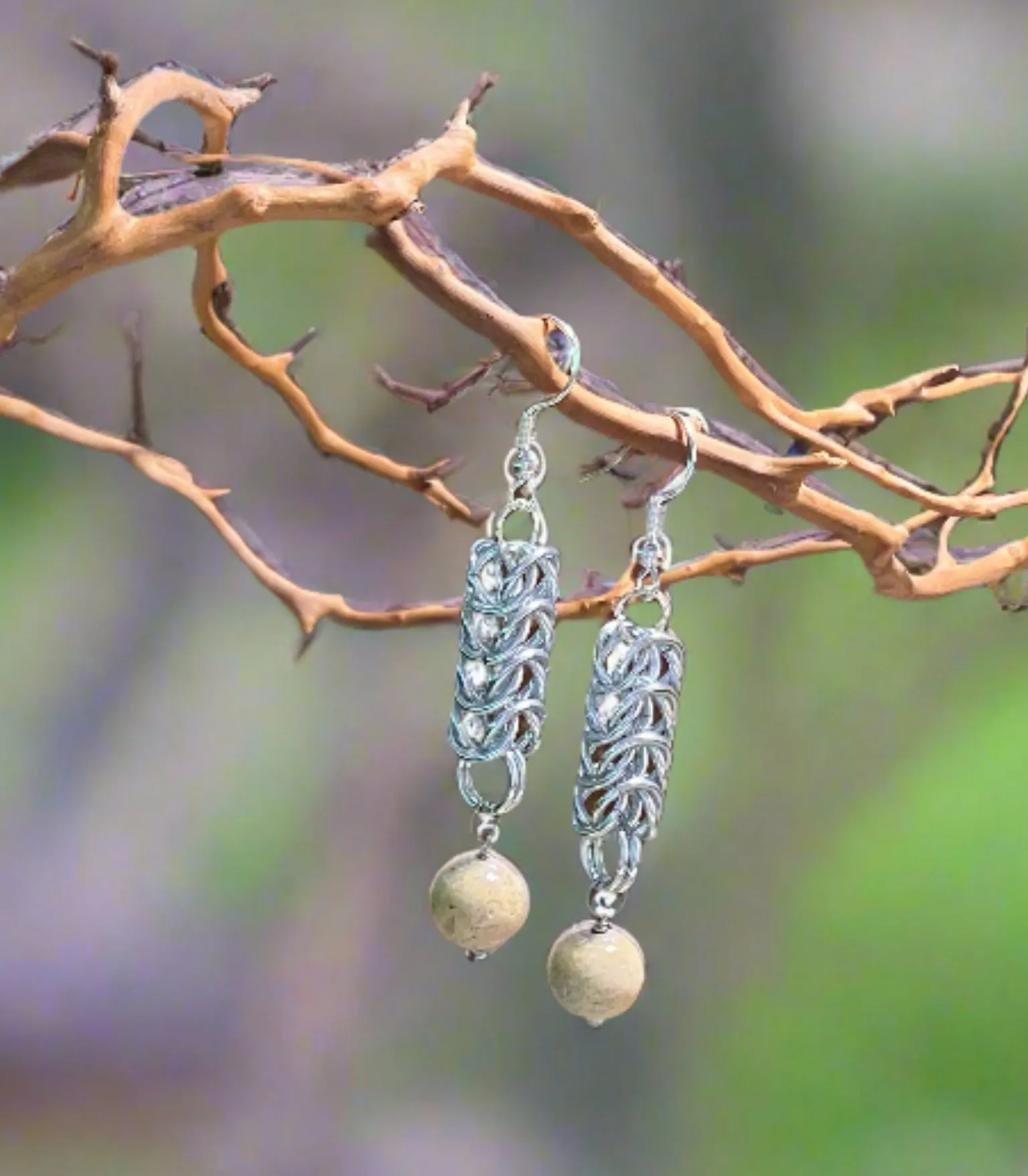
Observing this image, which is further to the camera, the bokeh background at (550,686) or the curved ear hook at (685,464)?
the bokeh background at (550,686)

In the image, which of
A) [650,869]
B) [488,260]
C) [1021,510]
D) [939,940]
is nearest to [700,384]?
[488,260]

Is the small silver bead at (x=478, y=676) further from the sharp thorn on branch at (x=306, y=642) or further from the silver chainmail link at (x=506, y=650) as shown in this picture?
the sharp thorn on branch at (x=306, y=642)

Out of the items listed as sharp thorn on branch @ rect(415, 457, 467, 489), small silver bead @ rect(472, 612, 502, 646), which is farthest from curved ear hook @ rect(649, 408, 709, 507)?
sharp thorn on branch @ rect(415, 457, 467, 489)

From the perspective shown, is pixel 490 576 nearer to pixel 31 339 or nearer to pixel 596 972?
pixel 596 972

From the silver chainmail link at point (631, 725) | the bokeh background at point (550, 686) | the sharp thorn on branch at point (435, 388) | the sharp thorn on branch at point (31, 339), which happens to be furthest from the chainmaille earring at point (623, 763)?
the sharp thorn on branch at point (31, 339)

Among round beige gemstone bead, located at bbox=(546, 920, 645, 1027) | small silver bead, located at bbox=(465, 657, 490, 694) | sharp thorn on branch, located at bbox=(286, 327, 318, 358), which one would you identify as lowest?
round beige gemstone bead, located at bbox=(546, 920, 645, 1027)

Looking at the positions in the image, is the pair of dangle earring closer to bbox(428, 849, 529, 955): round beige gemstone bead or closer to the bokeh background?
bbox(428, 849, 529, 955): round beige gemstone bead

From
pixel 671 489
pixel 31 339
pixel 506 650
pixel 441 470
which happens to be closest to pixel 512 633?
pixel 506 650

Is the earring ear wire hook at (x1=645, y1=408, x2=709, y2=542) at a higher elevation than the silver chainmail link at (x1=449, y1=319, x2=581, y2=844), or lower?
higher
